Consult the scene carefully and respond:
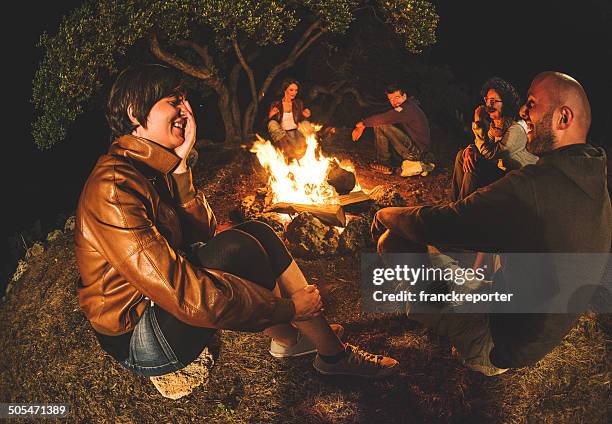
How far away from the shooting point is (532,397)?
4559mm

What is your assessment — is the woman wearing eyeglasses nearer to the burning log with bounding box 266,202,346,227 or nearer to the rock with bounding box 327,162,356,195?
the burning log with bounding box 266,202,346,227

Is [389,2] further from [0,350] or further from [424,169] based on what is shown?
[0,350]

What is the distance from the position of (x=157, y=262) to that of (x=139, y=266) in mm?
115

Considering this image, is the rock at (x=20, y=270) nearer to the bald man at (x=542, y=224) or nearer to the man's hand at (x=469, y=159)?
the bald man at (x=542, y=224)

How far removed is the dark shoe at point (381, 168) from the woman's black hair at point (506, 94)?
370 centimetres

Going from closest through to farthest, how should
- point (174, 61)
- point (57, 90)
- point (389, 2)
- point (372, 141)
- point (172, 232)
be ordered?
point (172, 232) → point (57, 90) → point (389, 2) → point (174, 61) → point (372, 141)

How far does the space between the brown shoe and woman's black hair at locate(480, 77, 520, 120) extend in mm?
3329

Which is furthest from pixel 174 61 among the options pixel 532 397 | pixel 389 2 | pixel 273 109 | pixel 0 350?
pixel 532 397

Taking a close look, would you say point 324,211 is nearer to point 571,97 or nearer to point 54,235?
point 571,97

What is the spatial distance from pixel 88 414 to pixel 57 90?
420cm

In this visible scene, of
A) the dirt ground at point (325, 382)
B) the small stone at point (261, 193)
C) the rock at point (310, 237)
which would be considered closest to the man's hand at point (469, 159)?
the dirt ground at point (325, 382)

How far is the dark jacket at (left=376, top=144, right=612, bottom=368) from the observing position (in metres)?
3.67

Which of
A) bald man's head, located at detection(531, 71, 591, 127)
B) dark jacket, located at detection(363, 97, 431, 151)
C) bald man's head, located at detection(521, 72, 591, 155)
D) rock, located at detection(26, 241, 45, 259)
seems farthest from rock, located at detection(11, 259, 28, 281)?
bald man's head, located at detection(531, 71, 591, 127)

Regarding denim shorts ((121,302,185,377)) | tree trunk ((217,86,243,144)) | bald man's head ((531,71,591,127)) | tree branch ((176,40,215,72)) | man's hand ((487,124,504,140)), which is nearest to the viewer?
denim shorts ((121,302,185,377))
